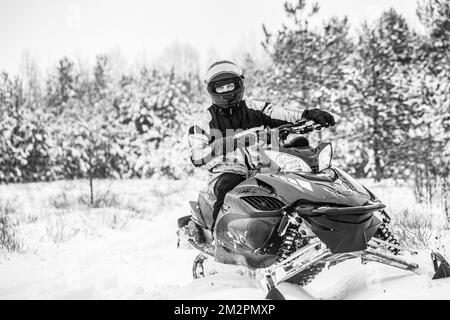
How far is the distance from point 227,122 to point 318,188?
5.39ft

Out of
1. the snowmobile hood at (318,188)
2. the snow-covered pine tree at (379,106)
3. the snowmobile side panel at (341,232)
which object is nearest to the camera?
the snowmobile side panel at (341,232)

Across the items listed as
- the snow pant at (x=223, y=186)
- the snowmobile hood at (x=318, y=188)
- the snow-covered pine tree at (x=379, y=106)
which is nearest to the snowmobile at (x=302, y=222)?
the snowmobile hood at (x=318, y=188)

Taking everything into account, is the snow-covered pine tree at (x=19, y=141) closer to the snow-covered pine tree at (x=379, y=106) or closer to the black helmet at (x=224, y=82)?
the snow-covered pine tree at (x=379, y=106)

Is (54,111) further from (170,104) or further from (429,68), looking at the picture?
(429,68)

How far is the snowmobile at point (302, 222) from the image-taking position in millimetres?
2701

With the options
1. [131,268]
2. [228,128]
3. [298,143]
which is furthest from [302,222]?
[131,268]

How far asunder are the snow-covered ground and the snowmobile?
0.20 meters

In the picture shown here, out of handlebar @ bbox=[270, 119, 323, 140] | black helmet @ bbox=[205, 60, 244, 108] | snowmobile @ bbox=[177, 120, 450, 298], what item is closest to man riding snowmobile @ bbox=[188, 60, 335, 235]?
black helmet @ bbox=[205, 60, 244, 108]

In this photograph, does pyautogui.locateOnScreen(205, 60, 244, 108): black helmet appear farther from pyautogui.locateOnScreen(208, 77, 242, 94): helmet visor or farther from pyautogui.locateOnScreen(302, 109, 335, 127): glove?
pyautogui.locateOnScreen(302, 109, 335, 127): glove

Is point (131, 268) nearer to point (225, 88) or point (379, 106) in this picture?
point (225, 88)

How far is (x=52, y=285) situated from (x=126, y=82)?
25532 mm

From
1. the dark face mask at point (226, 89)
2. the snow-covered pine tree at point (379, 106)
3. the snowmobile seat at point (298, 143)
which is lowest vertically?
the snowmobile seat at point (298, 143)

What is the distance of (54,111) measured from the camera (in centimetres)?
3053

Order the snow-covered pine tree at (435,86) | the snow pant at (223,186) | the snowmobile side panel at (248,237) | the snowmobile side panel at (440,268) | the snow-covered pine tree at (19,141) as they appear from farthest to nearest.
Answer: the snow-covered pine tree at (19,141) → the snow-covered pine tree at (435,86) → the snow pant at (223,186) → the snowmobile side panel at (248,237) → the snowmobile side panel at (440,268)
